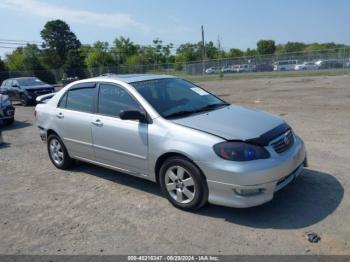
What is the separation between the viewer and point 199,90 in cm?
570

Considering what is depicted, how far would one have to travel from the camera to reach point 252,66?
38.0m

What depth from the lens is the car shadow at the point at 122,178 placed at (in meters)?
5.30

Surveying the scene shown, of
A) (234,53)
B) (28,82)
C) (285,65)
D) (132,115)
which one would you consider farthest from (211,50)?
(132,115)

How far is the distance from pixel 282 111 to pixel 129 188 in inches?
291

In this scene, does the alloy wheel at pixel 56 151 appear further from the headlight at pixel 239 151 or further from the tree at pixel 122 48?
the tree at pixel 122 48

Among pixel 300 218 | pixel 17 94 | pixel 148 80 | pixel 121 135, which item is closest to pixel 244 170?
pixel 300 218

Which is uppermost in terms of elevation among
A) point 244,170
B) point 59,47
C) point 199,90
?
point 59,47

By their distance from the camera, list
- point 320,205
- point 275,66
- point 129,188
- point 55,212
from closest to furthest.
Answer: point 320,205
point 55,212
point 129,188
point 275,66

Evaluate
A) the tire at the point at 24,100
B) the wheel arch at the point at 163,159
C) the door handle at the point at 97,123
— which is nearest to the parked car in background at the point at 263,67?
the tire at the point at 24,100

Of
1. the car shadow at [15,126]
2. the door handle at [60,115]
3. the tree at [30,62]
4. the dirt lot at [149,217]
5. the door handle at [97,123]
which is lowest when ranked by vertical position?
the dirt lot at [149,217]

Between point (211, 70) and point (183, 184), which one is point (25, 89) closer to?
point (183, 184)

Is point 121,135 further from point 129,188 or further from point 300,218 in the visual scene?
point 300,218

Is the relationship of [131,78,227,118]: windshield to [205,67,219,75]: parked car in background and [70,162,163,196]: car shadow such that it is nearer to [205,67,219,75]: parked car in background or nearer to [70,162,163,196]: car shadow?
[70,162,163,196]: car shadow

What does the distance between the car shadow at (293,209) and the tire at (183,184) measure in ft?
0.68
